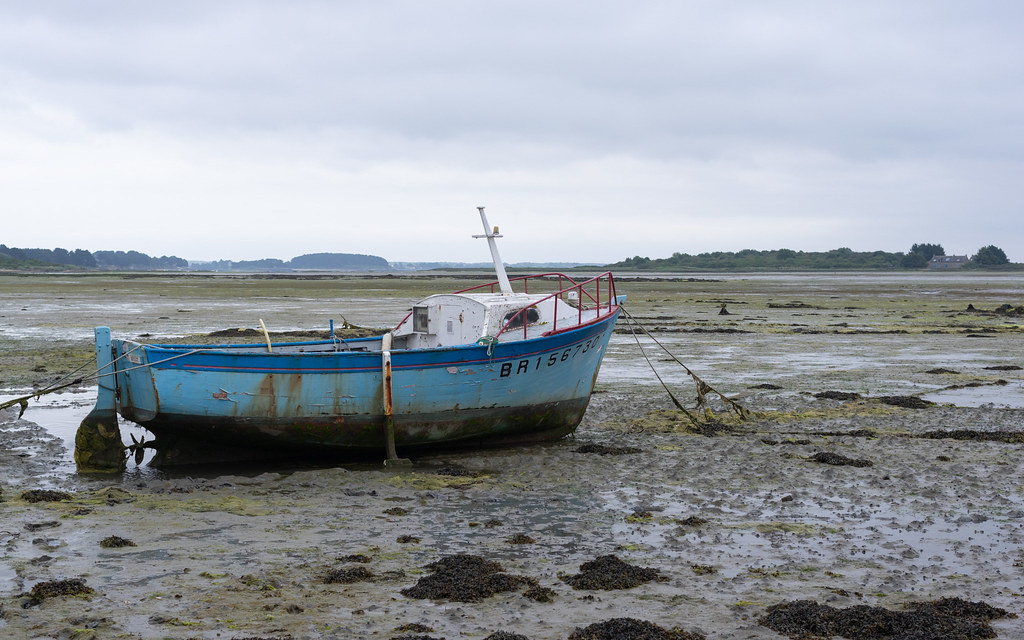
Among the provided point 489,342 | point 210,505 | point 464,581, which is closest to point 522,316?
point 489,342

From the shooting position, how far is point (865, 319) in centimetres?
3734

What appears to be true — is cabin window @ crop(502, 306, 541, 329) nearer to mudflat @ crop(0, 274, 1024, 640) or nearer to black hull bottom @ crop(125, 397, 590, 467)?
black hull bottom @ crop(125, 397, 590, 467)

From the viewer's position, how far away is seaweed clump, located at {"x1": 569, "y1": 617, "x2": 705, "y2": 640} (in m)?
6.75

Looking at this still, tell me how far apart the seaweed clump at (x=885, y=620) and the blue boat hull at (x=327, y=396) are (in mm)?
6704

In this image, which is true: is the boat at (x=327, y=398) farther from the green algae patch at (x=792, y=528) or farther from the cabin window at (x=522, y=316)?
the green algae patch at (x=792, y=528)

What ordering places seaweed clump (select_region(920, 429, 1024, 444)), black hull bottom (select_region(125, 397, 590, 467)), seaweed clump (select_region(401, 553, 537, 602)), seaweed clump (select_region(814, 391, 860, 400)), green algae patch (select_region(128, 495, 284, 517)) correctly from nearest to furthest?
1. seaweed clump (select_region(401, 553, 537, 602))
2. green algae patch (select_region(128, 495, 284, 517))
3. black hull bottom (select_region(125, 397, 590, 467))
4. seaweed clump (select_region(920, 429, 1024, 444))
5. seaweed clump (select_region(814, 391, 860, 400))

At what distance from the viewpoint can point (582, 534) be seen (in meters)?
9.50

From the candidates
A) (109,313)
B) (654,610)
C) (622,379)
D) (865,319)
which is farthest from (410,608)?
(109,313)

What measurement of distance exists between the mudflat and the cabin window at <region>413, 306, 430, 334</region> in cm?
266

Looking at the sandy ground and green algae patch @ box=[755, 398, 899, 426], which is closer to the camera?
the sandy ground

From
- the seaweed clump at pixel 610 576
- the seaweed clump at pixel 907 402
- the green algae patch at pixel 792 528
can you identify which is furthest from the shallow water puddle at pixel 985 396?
the seaweed clump at pixel 610 576

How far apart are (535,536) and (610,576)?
5.19 ft

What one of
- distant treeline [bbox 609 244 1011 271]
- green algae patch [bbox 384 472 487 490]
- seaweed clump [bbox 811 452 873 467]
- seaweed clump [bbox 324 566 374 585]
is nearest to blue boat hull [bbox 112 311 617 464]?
green algae patch [bbox 384 472 487 490]

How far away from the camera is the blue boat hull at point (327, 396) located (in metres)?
12.5
